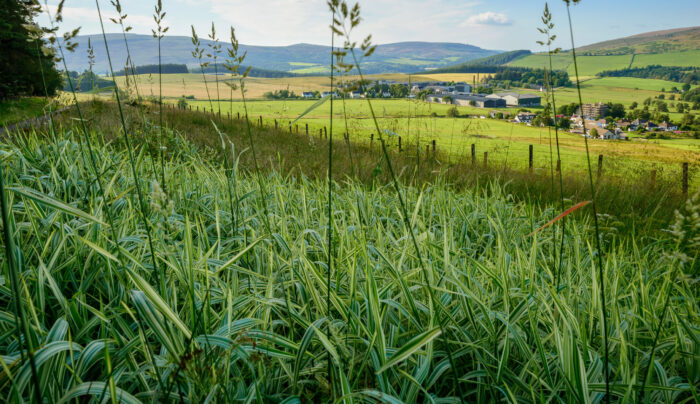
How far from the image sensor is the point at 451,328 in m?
1.69

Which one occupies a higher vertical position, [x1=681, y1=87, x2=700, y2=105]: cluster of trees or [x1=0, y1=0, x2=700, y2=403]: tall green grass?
[x1=681, y1=87, x2=700, y2=105]: cluster of trees

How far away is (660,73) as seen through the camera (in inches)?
1964

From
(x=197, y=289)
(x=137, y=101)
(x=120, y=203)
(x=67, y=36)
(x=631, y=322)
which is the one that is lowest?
(x=631, y=322)

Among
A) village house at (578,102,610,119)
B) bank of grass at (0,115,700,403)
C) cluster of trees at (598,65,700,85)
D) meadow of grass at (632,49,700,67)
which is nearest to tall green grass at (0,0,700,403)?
bank of grass at (0,115,700,403)

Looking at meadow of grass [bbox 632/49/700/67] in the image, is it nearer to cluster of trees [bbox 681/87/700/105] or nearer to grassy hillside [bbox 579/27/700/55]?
grassy hillside [bbox 579/27/700/55]

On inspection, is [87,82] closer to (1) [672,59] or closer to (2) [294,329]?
(2) [294,329]

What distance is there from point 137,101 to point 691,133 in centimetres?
3469

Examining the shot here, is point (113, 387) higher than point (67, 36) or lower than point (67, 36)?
lower

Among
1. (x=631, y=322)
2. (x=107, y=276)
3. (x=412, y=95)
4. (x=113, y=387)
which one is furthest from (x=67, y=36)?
(x=412, y=95)

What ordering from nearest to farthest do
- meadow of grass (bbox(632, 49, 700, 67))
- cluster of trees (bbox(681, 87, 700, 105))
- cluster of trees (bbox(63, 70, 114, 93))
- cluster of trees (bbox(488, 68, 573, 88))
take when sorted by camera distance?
1. cluster of trees (bbox(488, 68, 573, 88))
2. cluster of trees (bbox(63, 70, 114, 93))
3. cluster of trees (bbox(681, 87, 700, 105))
4. meadow of grass (bbox(632, 49, 700, 67))

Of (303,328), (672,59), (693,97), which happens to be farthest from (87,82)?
(672,59)

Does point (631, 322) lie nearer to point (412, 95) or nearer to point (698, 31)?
point (412, 95)

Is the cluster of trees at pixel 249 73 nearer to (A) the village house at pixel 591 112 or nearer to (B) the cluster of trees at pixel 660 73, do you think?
(A) the village house at pixel 591 112

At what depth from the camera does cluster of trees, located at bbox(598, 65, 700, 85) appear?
151ft
